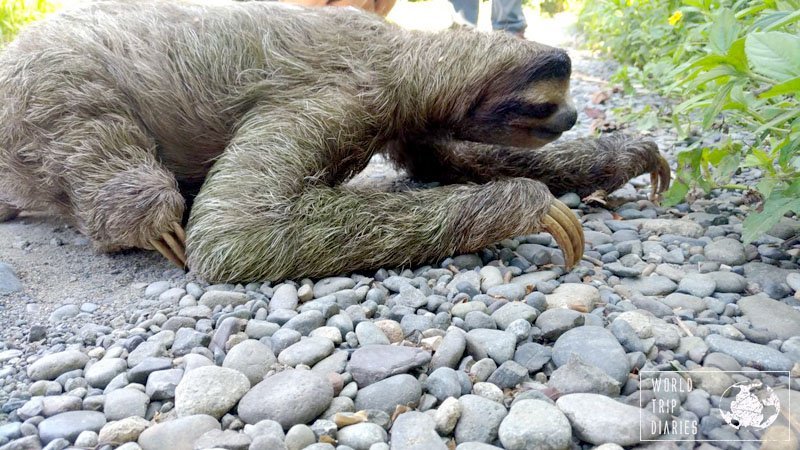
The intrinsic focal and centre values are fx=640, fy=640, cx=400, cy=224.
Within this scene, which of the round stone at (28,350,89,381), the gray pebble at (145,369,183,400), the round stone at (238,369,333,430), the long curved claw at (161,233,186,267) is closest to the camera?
the round stone at (238,369,333,430)

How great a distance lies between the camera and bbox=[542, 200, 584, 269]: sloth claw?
3.83 m

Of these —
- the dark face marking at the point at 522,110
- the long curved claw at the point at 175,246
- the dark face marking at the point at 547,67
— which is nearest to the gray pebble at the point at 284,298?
the long curved claw at the point at 175,246

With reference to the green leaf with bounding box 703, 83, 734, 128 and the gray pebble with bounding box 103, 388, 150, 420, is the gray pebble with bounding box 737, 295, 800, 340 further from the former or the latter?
the gray pebble with bounding box 103, 388, 150, 420

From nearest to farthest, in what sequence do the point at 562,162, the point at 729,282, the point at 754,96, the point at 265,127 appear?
the point at 729,282 → the point at 265,127 → the point at 754,96 → the point at 562,162

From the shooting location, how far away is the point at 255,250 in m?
3.81

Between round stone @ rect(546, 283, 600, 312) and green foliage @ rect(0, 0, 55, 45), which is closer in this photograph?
round stone @ rect(546, 283, 600, 312)

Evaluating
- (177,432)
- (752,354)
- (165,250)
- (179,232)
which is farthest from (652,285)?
(165,250)

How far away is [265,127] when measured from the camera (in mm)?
4234

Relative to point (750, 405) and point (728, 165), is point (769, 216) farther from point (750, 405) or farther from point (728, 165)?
point (750, 405)

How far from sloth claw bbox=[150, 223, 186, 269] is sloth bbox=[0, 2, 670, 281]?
11 millimetres

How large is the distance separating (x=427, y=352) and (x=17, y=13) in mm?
10813

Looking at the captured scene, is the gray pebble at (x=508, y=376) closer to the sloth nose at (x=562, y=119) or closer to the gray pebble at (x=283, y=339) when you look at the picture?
the gray pebble at (x=283, y=339)

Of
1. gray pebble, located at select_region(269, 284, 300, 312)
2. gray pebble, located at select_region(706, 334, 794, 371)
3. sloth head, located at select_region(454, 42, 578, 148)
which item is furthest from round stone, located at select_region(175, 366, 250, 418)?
sloth head, located at select_region(454, 42, 578, 148)

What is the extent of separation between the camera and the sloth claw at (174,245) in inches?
160
